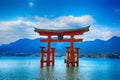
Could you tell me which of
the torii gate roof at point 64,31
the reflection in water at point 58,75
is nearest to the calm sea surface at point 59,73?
the reflection in water at point 58,75

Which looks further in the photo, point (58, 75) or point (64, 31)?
point (64, 31)

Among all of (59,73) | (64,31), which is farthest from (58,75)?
(64,31)

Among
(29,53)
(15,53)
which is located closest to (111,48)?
(29,53)

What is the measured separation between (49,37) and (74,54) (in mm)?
3629

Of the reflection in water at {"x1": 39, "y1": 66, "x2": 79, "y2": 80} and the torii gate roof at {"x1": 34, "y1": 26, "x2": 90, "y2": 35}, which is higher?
the torii gate roof at {"x1": 34, "y1": 26, "x2": 90, "y2": 35}

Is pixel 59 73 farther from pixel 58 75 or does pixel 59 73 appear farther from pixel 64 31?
pixel 64 31

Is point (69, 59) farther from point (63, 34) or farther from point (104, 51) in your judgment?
point (104, 51)

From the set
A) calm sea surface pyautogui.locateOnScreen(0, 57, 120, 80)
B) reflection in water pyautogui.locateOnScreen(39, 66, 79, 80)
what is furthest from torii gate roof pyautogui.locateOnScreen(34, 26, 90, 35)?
reflection in water pyautogui.locateOnScreen(39, 66, 79, 80)

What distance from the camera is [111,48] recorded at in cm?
18488

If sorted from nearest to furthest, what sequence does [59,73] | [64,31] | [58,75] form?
1. [58,75]
2. [59,73]
3. [64,31]

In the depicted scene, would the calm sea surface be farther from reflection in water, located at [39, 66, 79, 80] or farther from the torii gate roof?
the torii gate roof

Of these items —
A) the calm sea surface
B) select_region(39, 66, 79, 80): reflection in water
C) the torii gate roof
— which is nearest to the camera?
select_region(39, 66, 79, 80): reflection in water

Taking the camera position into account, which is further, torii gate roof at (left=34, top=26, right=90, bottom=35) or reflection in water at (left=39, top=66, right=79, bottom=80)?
torii gate roof at (left=34, top=26, right=90, bottom=35)

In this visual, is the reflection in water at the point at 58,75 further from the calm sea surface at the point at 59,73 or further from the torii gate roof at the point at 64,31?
the torii gate roof at the point at 64,31
